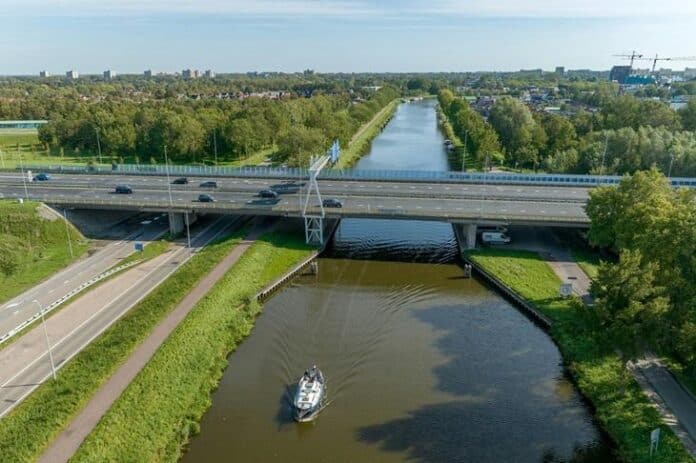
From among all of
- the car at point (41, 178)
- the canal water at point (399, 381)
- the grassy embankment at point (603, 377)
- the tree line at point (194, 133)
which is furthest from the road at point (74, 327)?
the tree line at point (194, 133)

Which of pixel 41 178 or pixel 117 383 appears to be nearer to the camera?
pixel 117 383

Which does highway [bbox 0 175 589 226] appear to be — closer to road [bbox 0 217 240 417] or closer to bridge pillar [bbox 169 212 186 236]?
bridge pillar [bbox 169 212 186 236]

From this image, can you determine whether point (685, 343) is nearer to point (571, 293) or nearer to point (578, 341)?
point (578, 341)

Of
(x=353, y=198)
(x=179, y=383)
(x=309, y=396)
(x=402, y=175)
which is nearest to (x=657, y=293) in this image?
(x=309, y=396)

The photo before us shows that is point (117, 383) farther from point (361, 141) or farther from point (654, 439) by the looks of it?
point (361, 141)

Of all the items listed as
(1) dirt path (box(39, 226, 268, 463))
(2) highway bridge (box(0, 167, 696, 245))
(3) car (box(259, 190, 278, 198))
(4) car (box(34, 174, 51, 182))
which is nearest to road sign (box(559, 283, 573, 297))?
(2) highway bridge (box(0, 167, 696, 245))

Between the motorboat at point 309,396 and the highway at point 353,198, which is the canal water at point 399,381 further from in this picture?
the highway at point 353,198
